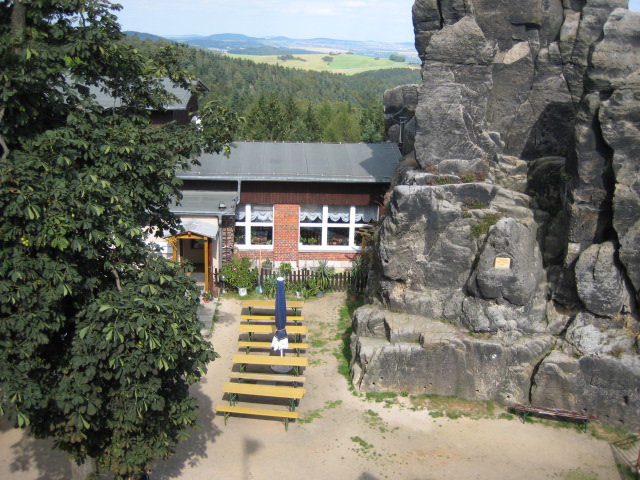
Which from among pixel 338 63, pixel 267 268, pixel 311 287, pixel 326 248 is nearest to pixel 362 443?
pixel 311 287

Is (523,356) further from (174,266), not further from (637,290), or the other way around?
(174,266)

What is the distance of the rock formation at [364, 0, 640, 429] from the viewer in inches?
442

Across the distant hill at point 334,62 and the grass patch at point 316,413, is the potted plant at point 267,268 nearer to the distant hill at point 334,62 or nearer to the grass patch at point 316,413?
the grass patch at point 316,413

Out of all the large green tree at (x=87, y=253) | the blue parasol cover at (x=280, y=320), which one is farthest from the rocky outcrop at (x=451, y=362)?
the large green tree at (x=87, y=253)

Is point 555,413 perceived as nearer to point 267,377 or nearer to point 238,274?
point 267,377

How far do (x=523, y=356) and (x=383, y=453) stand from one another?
3518 mm

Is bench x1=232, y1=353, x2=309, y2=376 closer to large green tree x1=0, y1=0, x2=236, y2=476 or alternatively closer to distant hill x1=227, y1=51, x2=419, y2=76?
large green tree x1=0, y1=0, x2=236, y2=476

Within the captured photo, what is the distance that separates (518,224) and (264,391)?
6160 millimetres

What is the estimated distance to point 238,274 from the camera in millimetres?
16922

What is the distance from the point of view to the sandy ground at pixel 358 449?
9898mm

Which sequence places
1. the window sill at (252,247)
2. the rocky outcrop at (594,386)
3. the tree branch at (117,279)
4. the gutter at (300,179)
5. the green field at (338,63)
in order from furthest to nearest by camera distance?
the green field at (338,63), the window sill at (252,247), the gutter at (300,179), the rocky outcrop at (594,386), the tree branch at (117,279)

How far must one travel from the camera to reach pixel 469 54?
45.3 feet

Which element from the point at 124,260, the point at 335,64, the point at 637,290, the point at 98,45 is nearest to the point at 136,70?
the point at 98,45

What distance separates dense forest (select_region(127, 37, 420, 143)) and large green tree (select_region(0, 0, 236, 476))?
131 centimetres
